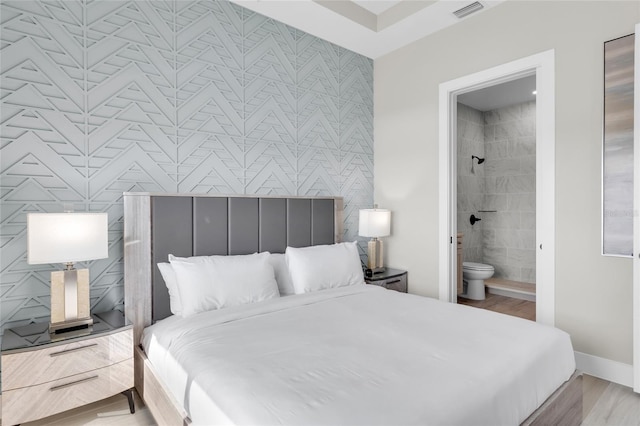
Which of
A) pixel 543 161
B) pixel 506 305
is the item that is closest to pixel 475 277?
pixel 506 305

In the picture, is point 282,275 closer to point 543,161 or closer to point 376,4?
point 543,161

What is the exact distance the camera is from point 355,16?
324cm

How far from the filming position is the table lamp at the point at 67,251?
1.83 metres

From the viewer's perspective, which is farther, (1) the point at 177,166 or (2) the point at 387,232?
(2) the point at 387,232

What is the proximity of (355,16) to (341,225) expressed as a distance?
1.98 metres

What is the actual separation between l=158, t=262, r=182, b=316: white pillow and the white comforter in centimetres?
18

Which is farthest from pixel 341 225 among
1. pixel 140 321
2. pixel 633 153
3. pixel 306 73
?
pixel 633 153

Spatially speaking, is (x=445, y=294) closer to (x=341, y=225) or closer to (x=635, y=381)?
(x=341, y=225)

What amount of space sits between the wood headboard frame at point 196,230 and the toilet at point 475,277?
91.1 inches

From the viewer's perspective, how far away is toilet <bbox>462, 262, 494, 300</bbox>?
14.9 ft

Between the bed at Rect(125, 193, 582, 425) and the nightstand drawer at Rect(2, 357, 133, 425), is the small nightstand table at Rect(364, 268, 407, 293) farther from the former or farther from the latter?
the nightstand drawer at Rect(2, 357, 133, 425)

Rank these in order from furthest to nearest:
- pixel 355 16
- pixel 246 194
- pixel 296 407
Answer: pixel 355 16
pixel 246 194
pixel 296 407

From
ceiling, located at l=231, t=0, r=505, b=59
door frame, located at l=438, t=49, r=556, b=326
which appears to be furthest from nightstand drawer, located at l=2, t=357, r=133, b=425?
door frame, located at l=438, t=49, r=556, b=326

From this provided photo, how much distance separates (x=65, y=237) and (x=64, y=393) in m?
0.82
